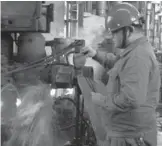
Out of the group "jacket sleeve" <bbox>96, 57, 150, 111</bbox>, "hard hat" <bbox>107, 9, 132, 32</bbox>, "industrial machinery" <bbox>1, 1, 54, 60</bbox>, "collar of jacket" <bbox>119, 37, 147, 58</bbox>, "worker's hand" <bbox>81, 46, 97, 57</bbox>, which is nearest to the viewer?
"jacket sleeve" <bbox>96, 57, 150, 111</bbox>

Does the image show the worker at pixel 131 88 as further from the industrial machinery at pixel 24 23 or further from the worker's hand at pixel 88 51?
the industrial machinery at pixel 24 23

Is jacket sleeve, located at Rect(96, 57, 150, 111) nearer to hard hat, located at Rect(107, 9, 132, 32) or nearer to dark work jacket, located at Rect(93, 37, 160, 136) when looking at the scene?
dark work jacket, located at Rect(93, 37, 160, 136)

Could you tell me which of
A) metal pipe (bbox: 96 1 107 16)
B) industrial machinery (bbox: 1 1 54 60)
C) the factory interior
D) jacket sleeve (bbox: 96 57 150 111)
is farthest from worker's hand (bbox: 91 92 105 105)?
metal pipe (bbox: 96 1 107 16)

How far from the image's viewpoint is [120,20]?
2.40m

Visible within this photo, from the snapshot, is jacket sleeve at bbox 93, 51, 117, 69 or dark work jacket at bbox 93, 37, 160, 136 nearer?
dark work jacket at bbox 93, 37, 160, 136

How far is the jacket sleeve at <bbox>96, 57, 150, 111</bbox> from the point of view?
2.10 metres

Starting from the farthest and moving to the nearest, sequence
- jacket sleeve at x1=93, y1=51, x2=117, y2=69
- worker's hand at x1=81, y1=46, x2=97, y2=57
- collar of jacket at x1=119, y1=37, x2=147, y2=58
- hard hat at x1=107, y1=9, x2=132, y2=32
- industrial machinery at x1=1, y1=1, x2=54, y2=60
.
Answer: industrial machinery at x1=1, y1=1, x2=54, y2=60, jacket sleeve at x1=93, y1=51, x2=117, y2=69, worker's hand at x1=81, y1=46, x2=97, y2=57, hard hat at x1=107, y1=9, x2=132, y2=32, collar of jacket at x1=119, y1=37, x2=147, y2=58

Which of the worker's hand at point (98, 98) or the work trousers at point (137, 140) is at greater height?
the worker's hand at point (98, 98)

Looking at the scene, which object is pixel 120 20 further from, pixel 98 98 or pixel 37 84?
pixel 37 84

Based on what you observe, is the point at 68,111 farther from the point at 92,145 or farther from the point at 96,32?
the point at 96,32

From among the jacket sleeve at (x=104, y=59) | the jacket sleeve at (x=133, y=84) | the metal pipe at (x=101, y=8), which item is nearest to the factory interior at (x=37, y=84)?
the jacket sleeve at (x=104, y=59)

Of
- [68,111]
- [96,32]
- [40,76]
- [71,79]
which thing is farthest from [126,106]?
[96,32]

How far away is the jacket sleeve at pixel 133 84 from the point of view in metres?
2.10

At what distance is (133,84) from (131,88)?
33mm
